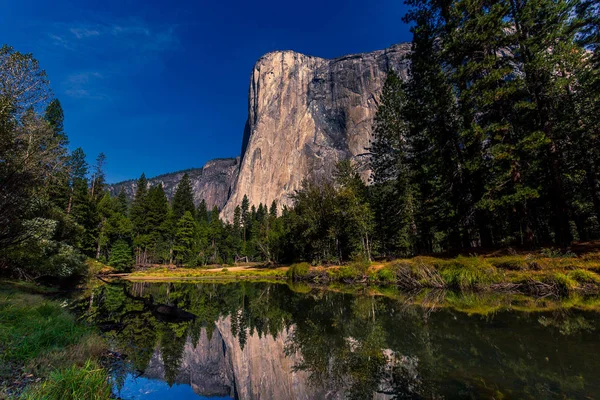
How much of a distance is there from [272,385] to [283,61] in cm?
14627

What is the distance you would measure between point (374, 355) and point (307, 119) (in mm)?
125380

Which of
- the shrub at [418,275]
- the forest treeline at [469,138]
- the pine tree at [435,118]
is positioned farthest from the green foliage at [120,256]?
the pine tree at [435,118]

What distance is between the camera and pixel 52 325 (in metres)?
7.30

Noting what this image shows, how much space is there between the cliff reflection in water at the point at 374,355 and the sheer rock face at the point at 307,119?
353ft

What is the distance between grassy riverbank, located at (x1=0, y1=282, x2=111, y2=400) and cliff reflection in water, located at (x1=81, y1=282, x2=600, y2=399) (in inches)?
40.6

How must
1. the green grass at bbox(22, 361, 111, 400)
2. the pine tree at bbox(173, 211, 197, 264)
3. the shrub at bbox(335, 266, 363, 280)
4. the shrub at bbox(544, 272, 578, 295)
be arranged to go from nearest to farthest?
the green grass at bbox(22, 361, 111, 400), the shrub at bbox(544, 272, 578, 295), the shrub at bbox(335, 266, 363, 280), the pine tree at bbox(173, 211, 197, 264)

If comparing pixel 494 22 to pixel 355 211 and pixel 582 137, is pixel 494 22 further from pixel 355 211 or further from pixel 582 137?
pixel 355 211

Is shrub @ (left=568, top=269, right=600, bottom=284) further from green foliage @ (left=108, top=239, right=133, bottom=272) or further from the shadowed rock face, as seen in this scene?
green foliage @ (left=108, top=239, right=133, bottom=272)

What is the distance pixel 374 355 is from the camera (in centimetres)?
667

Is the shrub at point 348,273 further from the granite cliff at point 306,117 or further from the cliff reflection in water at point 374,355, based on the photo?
the granite cliff at point 306,117

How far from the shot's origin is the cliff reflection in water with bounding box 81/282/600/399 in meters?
4.87

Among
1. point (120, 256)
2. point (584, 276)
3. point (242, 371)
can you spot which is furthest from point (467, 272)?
point (120, 256)

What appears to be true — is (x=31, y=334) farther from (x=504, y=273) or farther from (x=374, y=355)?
(x=504, y=273)

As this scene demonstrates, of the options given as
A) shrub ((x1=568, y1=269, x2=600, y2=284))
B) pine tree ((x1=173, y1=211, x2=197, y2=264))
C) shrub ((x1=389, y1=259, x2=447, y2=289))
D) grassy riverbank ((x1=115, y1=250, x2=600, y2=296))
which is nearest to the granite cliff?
pine tree ((x1=173, y1=211, x2=197, y2=264))
